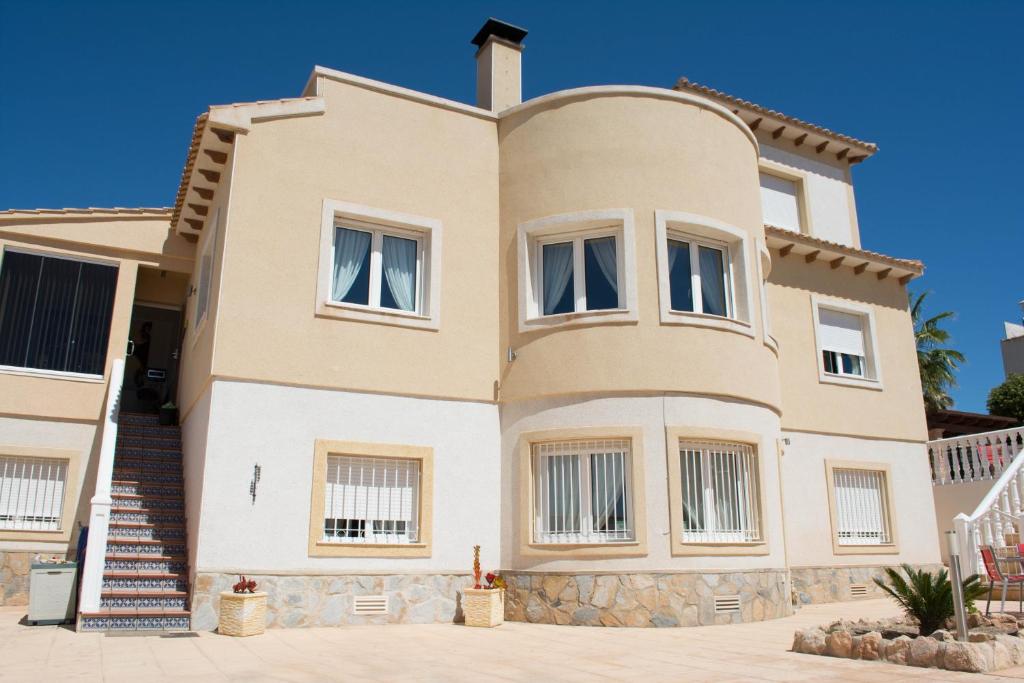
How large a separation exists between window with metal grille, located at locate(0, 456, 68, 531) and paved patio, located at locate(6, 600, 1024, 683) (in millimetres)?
3177

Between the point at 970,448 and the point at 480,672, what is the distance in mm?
17446

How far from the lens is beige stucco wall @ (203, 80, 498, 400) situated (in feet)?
42.9

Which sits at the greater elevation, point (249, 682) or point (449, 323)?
point (449, 323)

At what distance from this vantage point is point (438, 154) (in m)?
15.2

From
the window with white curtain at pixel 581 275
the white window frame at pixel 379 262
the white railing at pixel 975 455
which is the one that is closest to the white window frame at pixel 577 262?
the window with white curtain at pixel 581 275

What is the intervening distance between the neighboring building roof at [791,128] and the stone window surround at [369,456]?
12084mm

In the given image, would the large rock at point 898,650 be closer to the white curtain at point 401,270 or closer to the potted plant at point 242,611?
the potted plant at point 242,611

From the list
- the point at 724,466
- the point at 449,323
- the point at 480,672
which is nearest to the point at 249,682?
the point at 480,672

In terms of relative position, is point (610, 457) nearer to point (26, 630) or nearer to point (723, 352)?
point (723, 352)

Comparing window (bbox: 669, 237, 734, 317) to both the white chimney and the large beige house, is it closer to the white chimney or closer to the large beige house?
the large beige house

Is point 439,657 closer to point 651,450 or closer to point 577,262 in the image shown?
point 651,450

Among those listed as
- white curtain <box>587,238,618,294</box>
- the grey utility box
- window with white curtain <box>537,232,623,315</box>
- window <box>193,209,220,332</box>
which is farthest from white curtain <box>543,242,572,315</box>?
the grey utility box

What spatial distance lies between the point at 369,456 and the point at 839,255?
12.4 metres

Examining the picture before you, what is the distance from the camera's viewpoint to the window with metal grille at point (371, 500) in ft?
43.0
